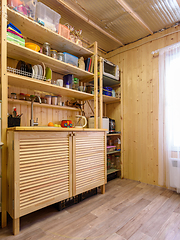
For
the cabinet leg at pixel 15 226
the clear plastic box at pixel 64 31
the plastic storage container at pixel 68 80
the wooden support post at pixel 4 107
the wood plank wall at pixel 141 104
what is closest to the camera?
the cabinet leg at pixel 15 226

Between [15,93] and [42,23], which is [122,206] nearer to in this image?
[15,93]

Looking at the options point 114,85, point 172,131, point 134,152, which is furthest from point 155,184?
point 114,85

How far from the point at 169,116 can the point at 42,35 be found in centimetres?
213

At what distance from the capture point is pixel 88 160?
2.05 metres

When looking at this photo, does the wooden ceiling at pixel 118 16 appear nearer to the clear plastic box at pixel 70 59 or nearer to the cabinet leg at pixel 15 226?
the clear plastic box at pixel 70 59

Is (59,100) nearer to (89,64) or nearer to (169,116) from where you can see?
(89,64)

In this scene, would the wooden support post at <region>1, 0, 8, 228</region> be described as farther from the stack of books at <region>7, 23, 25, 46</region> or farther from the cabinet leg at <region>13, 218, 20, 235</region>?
the cabinet leg at <region>13, 218, 20, 235</region>

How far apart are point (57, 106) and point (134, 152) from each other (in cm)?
163

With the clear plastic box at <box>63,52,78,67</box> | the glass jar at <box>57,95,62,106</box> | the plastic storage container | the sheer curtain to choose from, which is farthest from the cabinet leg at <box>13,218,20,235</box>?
the sheer curtain

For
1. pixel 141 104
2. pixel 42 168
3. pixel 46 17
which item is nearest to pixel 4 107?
pixel 42 168

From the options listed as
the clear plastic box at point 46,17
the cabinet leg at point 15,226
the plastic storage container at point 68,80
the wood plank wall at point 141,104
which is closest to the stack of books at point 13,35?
the clear plastic box at point 46,17

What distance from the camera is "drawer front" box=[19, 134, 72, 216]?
143 cm

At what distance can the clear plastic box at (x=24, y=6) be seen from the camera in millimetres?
1617

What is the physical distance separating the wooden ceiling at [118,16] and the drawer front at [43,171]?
1.82 metres
